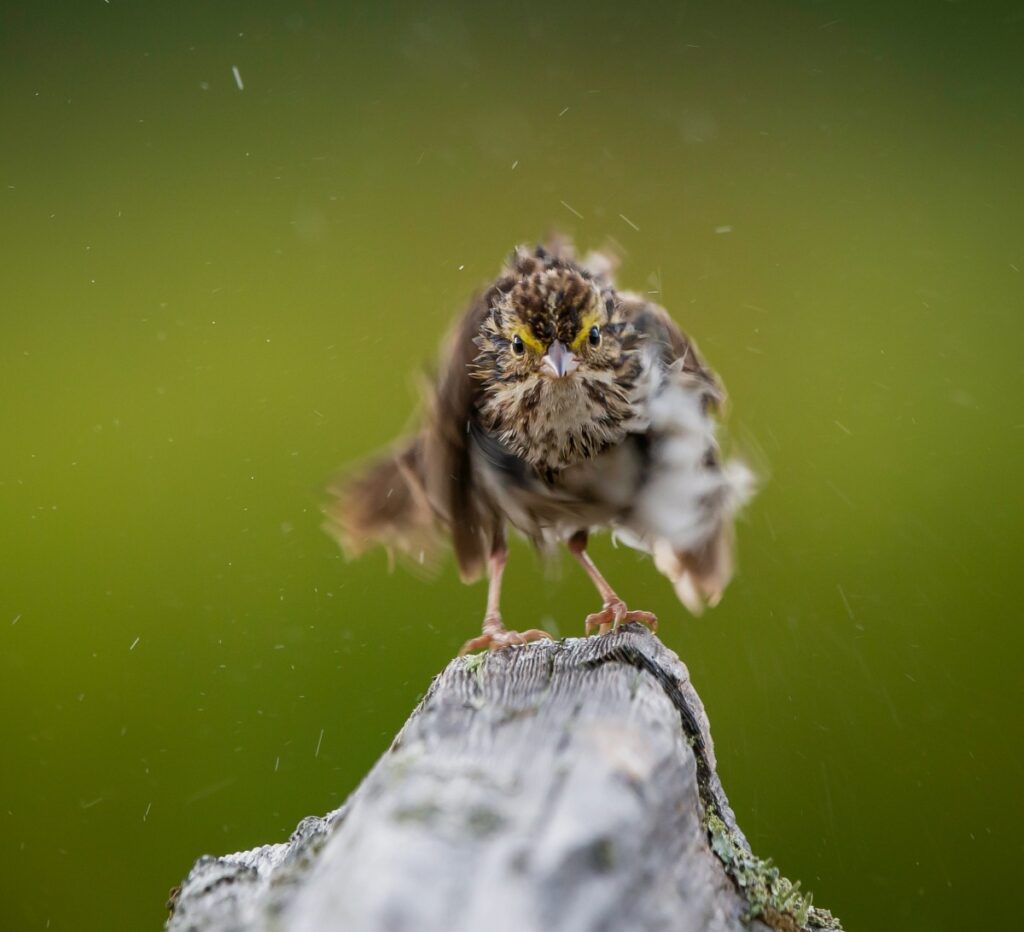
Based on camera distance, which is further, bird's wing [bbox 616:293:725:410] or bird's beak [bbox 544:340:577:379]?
bird's wing [bbox 616:293:725:410]

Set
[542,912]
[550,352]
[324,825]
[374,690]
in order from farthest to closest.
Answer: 1. [374,690]
2. [550,352]
3. [324,825]
4. [542,912]

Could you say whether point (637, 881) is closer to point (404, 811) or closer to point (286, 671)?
point (404, 811)

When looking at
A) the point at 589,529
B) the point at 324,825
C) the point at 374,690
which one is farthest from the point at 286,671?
the point at 324,825

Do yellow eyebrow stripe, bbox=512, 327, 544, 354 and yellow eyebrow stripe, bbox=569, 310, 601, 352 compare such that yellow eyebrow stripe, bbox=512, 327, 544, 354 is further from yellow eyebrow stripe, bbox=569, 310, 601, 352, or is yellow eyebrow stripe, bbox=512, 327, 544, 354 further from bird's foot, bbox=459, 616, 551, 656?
bird's foot, bbox=459, 616, 551, 656

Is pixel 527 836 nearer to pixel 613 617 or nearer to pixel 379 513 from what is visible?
pixel 613 617

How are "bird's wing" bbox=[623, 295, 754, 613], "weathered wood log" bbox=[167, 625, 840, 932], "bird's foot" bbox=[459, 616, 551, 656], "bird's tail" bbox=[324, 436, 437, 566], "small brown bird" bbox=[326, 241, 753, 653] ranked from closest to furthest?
"weathered wood log" bbox=[167, 625, 840, 932]
"bird's foot" bbox=[459, 616, 551, 656]
"small brown bird" bbox=[326, 241, 753, 653]
"bird's wing" bbox=[623, 295, 754, 613]
"bird's tail" bbox=[324, 436, 437, 566]

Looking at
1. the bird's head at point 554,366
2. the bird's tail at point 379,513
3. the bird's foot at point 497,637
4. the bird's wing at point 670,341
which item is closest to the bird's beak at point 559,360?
the bird's head at point 554,366

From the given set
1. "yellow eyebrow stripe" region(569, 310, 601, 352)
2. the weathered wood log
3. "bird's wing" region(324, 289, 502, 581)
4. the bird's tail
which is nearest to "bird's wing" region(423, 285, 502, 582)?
"bird's wing" region(324, 289, 502, 581)

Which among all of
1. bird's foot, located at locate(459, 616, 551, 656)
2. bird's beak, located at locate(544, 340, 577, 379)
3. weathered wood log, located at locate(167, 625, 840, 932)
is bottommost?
bird's foot, located at locate(459, 616, 551, 656)
